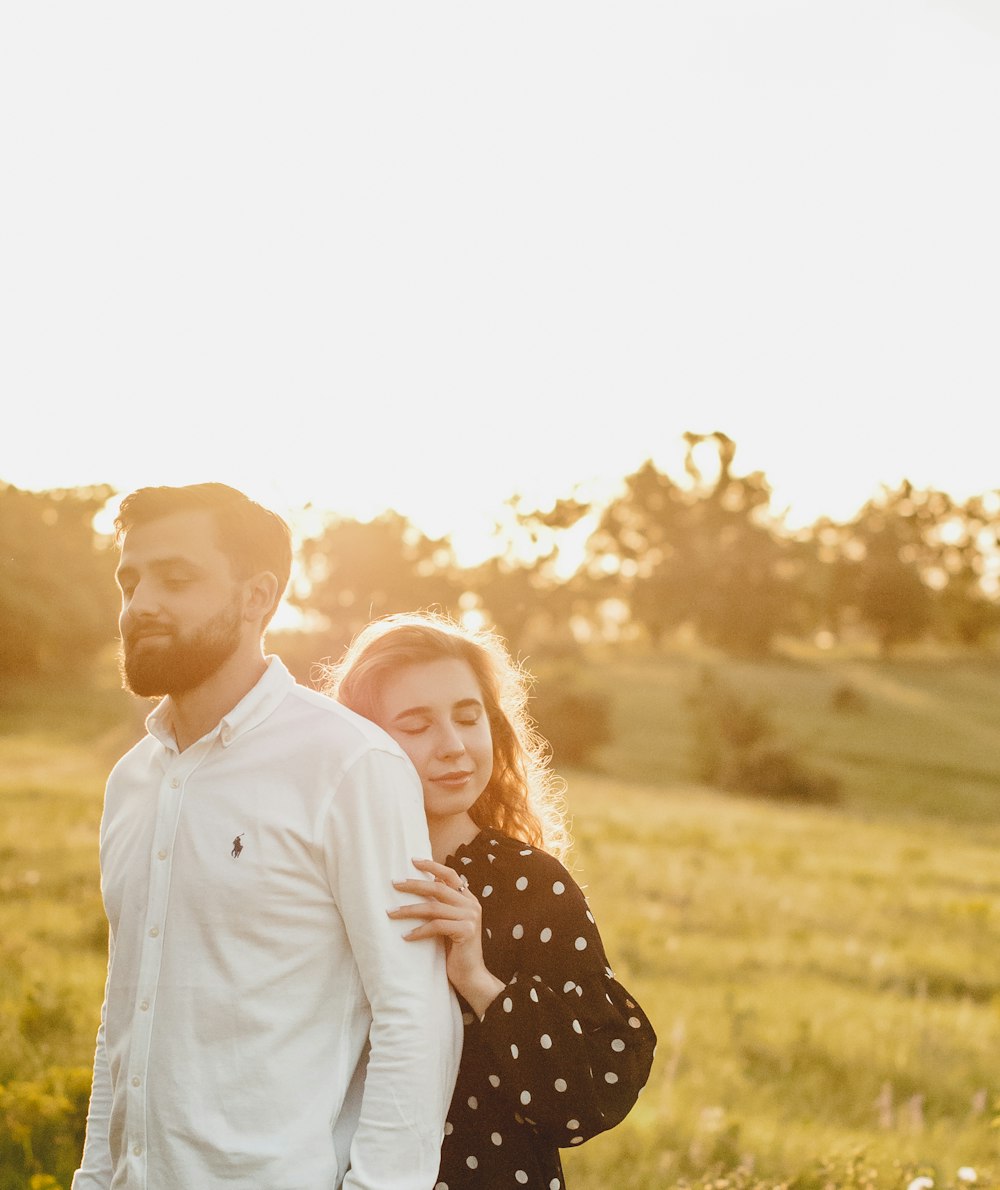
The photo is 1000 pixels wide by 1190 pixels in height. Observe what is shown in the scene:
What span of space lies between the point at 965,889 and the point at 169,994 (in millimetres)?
14541

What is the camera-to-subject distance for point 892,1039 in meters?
7.84

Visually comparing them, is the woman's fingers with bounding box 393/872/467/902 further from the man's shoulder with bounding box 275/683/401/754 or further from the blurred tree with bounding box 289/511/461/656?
the blurred tree with bounding box 289/511/461/656

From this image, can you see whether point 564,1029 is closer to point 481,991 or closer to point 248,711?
point 481,991

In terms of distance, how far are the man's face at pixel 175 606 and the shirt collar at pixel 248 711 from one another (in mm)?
103

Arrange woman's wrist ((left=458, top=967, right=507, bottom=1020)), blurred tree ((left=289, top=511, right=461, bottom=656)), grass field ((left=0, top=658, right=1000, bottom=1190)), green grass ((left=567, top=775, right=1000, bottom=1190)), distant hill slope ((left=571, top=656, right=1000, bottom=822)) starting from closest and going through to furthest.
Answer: woman's wrist ((left=458, top=967, right=507, bottom=1020)) < grass field ((left=0, top=658, right=1000, bottom=1190)) < green grass ((left=567, top=775, right=1000, bottom=1190)) < distant hill slope ((left=571, top=656, right=1000, bottom=822)) < blurred tree ((left=289, top=511, right=461, bottom=656))

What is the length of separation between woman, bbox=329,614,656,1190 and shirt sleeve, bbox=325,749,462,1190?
6 cm

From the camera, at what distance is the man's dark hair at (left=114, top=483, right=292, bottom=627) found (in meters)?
2.58

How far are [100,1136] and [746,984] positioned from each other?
7.48 metres

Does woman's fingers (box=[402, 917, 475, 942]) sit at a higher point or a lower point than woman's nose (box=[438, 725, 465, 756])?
lower

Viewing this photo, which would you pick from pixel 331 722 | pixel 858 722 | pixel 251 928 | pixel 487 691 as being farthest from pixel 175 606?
pixel 858 722

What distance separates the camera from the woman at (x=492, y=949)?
2529mm

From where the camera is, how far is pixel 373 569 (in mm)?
49219

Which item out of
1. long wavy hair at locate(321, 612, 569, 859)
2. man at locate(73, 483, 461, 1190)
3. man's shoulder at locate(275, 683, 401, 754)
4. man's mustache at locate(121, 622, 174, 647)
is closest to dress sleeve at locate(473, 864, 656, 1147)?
man at locate(73, 483, 461, 1190)

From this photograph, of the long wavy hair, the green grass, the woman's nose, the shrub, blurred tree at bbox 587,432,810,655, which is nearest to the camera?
the woman's nose
